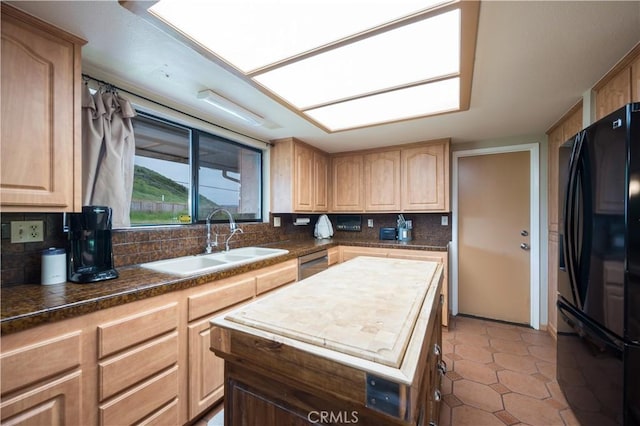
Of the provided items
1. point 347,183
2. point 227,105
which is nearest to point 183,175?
point 227,105

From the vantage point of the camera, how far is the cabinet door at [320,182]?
11.4 ft

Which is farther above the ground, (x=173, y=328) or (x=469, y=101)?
(x=469, y=101)

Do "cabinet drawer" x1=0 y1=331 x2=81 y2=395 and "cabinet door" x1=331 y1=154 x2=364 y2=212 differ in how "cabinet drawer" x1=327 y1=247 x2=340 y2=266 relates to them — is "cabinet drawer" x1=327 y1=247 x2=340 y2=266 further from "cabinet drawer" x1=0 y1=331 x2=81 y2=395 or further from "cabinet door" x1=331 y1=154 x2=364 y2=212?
"cabinet drawer" x1=0 y1=331 x2=81 y2=395

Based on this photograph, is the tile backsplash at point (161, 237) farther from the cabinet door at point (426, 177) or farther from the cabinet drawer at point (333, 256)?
the cabinet drawer at point (333, 256)

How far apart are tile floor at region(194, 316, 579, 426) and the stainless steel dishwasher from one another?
48.9 inches

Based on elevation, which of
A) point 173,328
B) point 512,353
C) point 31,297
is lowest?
point 512,353

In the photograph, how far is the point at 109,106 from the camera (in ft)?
5.42

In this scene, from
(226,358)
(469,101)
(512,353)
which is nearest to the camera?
(226,358)

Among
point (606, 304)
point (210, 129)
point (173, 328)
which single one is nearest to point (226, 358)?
point (173, 328)

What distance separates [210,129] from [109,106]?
874 mm

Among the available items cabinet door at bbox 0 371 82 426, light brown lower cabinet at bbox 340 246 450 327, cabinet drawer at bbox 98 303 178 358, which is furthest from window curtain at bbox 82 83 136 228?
light brown lower cabinet at bbox 340 246 450 327

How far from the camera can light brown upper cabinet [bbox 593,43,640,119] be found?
1.39m

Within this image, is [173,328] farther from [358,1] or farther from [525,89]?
[525,89]

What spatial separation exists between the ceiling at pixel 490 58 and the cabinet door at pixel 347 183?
47.2 inches
